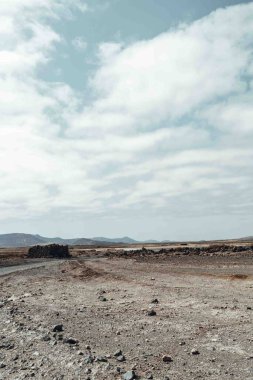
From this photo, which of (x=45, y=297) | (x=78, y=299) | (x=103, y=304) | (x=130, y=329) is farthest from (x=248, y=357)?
(x=45, y=297)

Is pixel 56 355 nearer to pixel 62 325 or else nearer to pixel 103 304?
pixel 62 325

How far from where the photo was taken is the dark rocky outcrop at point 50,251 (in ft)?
345

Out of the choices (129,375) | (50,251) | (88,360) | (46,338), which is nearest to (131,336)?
(46,338)

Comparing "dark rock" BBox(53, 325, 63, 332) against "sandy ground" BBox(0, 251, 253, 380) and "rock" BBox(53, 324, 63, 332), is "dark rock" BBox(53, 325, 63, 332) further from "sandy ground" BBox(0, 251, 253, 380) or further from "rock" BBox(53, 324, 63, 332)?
"sandy ground" BBox(0, 251, 253, 380)

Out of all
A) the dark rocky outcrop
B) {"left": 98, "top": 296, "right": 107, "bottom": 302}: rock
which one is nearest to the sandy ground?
{"left": 98, "top": 296, "right": 107, "bottom": 302}: rock

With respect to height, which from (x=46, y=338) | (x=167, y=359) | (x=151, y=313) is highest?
(x=151, y=313)

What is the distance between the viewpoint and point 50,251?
10688cm

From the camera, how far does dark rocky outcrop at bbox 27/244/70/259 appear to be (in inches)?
4141

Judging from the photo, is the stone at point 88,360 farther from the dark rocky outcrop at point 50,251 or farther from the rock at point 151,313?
the dark rocky outcrop at point 50,251

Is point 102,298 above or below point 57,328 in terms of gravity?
above

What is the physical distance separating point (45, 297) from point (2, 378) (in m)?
14.6

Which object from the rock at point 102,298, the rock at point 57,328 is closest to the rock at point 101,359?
the rock at point 57,328

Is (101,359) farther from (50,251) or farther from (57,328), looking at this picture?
(50,251)

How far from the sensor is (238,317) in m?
15.5
